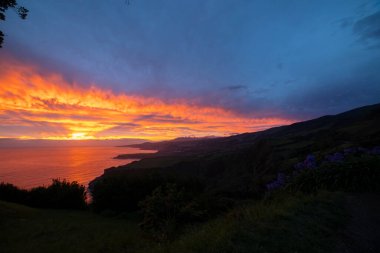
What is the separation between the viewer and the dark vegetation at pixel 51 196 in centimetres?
2817

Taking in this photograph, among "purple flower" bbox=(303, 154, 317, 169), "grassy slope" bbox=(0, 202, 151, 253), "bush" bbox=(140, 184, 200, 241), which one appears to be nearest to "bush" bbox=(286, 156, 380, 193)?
"purple flower" bbox=(303, 154, 317, 169)

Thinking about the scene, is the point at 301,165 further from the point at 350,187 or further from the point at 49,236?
the point at 49,236

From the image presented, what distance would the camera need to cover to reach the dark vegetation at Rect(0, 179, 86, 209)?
28.2 meters

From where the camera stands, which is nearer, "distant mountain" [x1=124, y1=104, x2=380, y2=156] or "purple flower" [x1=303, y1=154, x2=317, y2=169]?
"purple flower" [x1=303, y1=154, x2=317, y2=169]

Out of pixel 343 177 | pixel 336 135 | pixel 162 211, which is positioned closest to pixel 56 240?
pixel 162 211

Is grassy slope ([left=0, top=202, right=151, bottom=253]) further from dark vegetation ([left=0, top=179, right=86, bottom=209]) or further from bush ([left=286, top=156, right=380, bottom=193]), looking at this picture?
dark vegetation ([left=0, top=179, right=86, bottom=209])

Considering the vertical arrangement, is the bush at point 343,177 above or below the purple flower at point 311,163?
below

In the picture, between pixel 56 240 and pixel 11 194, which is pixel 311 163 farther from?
pixel 11 194

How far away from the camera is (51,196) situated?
1118 inches

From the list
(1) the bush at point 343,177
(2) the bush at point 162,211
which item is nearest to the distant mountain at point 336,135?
(1) the bush at point 343,177

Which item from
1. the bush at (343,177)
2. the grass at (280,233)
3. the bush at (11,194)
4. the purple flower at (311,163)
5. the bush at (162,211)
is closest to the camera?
the grass at (280,233)

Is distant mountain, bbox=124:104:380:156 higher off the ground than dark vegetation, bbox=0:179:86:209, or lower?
higher

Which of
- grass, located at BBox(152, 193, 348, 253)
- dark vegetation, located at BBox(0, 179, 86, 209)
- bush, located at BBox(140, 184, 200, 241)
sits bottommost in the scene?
dark vegetation, located at BBox(0, 179, 86, 209)

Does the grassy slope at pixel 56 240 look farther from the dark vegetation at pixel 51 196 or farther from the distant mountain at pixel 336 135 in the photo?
the distant mountain at pixel 336 135
